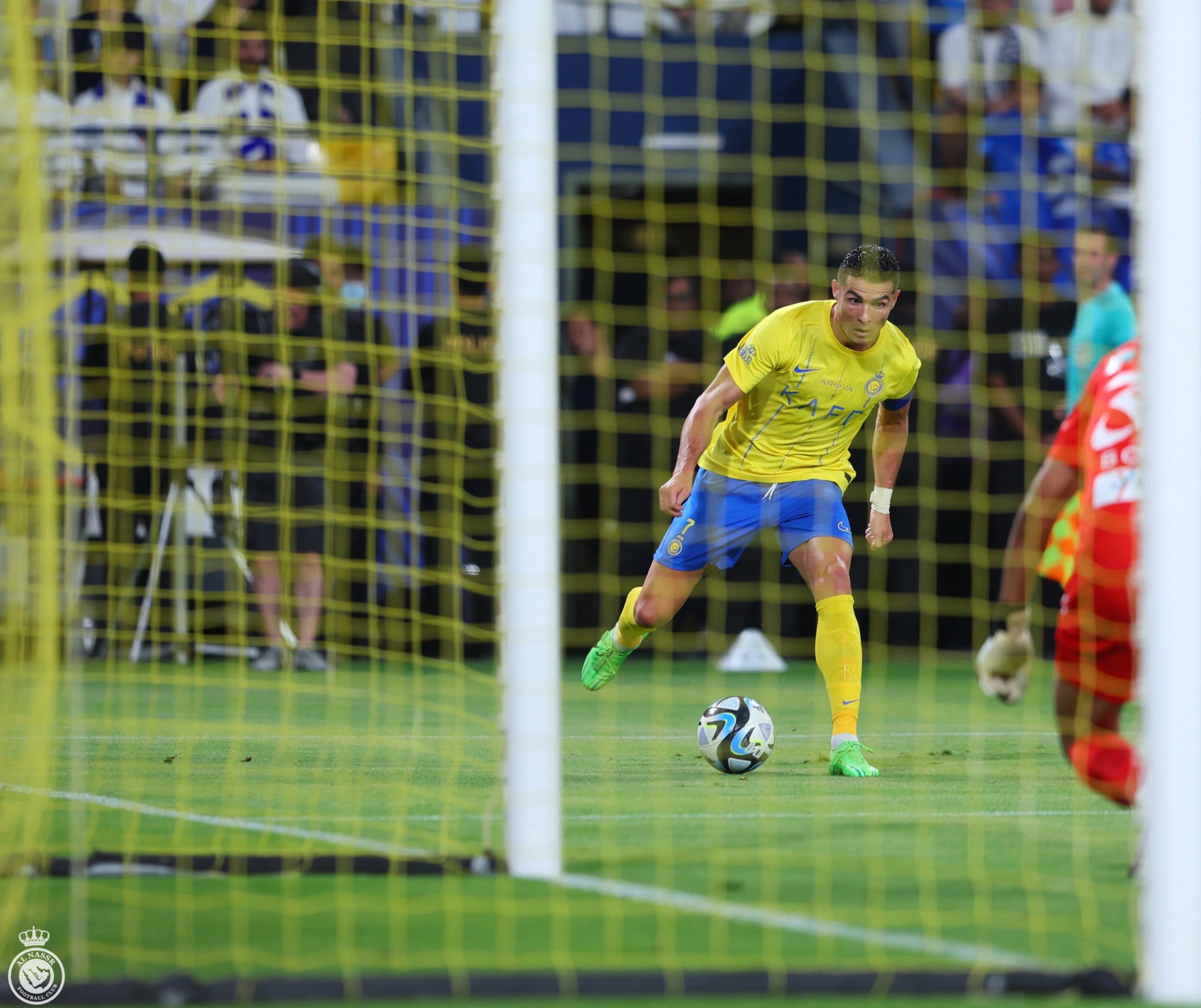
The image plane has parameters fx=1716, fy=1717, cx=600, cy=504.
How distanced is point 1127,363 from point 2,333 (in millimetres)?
2789

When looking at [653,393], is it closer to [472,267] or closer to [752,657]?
[472,267]

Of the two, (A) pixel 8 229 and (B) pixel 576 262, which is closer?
(A) pixel 8 229

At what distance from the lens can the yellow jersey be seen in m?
6.40

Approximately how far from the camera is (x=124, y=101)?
10312 millimetres

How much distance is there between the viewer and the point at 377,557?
36.9 ft

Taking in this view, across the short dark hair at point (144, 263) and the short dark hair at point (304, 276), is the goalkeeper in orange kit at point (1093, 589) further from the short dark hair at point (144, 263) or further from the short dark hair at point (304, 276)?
the short dark hair at point (144, 263)

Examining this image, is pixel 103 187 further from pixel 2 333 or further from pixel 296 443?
pixel 2 333

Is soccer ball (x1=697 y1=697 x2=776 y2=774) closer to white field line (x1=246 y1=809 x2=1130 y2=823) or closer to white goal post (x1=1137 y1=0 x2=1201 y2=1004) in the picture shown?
white field line (x1=246 y1=809 x2=1130 y2=823)

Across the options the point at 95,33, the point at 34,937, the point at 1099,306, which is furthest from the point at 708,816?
the point at 95,33

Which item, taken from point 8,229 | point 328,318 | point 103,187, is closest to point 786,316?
point 8,229

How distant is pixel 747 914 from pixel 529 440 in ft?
4.09

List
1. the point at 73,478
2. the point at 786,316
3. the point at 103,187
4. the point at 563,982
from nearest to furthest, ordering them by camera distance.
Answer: the point at 563,982 → the point at 786,316 → the point at 73,478 → the point at 103,187
